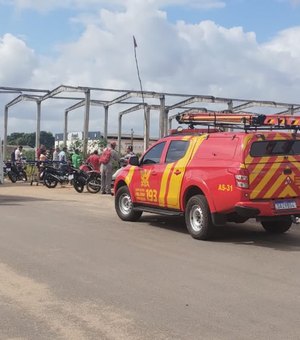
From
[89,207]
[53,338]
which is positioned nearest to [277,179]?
[53,338]

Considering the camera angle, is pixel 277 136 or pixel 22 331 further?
pixel 277 136

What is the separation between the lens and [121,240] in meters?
10.1

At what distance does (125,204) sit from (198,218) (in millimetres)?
2963

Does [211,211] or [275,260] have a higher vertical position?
[211,211]

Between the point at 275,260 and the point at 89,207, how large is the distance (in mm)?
8097

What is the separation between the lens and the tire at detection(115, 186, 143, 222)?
12.6 meters

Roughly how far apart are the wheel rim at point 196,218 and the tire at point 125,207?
7.87 feet

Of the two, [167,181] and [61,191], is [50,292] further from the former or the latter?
[61,191]

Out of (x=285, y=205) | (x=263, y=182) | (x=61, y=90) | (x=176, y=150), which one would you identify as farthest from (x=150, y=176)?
(x=61, y=90)

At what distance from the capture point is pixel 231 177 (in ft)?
31.4

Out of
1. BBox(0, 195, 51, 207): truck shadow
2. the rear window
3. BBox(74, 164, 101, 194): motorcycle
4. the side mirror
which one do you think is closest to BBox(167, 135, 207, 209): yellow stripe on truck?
the rear window

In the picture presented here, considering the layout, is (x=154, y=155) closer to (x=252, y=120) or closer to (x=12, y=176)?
(x=252, y=120)

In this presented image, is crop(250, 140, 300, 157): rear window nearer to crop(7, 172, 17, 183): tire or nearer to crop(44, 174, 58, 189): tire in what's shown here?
crop(44, 174, 58, 189): tire

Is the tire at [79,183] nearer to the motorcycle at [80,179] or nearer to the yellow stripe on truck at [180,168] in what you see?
the motorcycle at [80,179]
